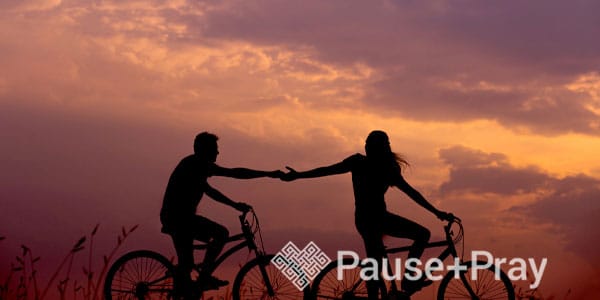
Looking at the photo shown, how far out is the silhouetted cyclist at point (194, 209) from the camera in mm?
11078

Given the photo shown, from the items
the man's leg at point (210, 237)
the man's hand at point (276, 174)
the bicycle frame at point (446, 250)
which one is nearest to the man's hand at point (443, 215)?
the bicycle frame at point (446, 250)

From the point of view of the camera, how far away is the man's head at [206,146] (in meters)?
11.0

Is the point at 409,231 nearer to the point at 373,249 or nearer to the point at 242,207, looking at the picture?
the point at 373,249

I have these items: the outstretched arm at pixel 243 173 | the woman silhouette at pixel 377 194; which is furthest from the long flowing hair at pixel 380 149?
the outstretched arm at pixel 243 173

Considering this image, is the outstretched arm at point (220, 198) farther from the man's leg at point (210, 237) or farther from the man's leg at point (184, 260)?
the man's leg at point (184, 260)

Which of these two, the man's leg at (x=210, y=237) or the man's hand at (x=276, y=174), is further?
the man's hand at (x=276, y=174)

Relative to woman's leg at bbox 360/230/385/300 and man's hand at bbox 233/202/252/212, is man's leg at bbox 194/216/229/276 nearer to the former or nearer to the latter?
man's hand at bbox 233/202/252/212

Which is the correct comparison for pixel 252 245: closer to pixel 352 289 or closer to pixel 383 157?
pixel 352 289

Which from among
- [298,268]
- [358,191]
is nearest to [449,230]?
[358,191]

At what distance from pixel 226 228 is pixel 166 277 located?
130 centimetres

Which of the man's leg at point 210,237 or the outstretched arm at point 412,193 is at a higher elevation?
the outstretched arm at point 412,193

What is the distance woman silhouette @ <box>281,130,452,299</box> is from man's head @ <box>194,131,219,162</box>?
1.64 metres

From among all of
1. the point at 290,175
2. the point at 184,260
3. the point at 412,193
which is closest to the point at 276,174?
the point at 290,175

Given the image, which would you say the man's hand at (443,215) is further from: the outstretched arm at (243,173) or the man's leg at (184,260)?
the man's leg at (184,260)
